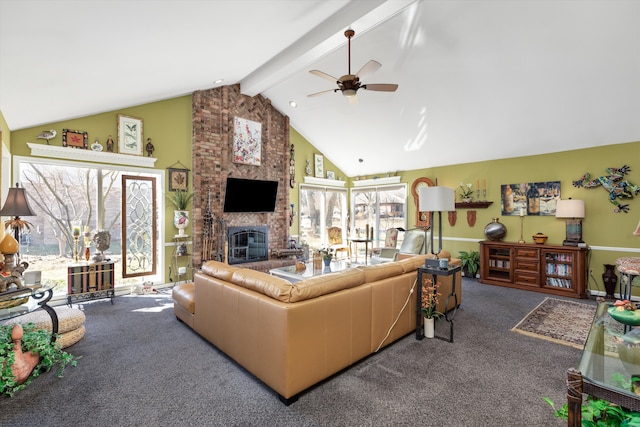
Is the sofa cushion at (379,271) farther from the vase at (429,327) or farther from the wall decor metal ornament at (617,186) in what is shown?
the wall decor metal ornament at (617,186)

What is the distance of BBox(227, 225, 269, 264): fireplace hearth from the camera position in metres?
6.06

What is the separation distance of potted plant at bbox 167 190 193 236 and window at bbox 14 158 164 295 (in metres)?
0.73

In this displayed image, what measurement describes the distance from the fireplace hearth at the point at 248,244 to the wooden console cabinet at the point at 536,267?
4.56 meters

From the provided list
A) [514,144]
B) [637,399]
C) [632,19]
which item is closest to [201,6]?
[637,399]

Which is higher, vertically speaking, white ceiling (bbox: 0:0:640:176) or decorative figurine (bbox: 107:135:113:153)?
white ceiling (bbox: 0:0:640:176)

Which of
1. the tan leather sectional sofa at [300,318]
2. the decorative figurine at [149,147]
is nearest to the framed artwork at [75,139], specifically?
the decorative figurine at [149,147]

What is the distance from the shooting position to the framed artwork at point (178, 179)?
5469mm

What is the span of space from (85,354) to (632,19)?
21.3 ft

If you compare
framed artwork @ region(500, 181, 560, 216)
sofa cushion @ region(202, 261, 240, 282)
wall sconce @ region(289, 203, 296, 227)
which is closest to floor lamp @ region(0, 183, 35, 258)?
sofa cushion @ region(202, 261, 240, 282)

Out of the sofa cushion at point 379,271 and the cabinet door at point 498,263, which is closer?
the sofa cushion at point 379,271

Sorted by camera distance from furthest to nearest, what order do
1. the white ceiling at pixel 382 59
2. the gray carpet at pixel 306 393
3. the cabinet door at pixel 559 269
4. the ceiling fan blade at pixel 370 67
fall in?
the cabinet door at pixel 559 269
the ceiling fan blade at pixel 370 67
the white ceiling at pixel 382 59
the gray carpet at pixel 306 393

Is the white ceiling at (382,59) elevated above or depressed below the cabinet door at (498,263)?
above

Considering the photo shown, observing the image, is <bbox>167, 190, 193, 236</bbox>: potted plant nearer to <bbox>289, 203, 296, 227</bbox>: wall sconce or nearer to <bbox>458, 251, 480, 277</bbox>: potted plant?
<bbox>289, 203, 296, 227</bbox>: wall sconce

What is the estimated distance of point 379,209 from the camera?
822cm
